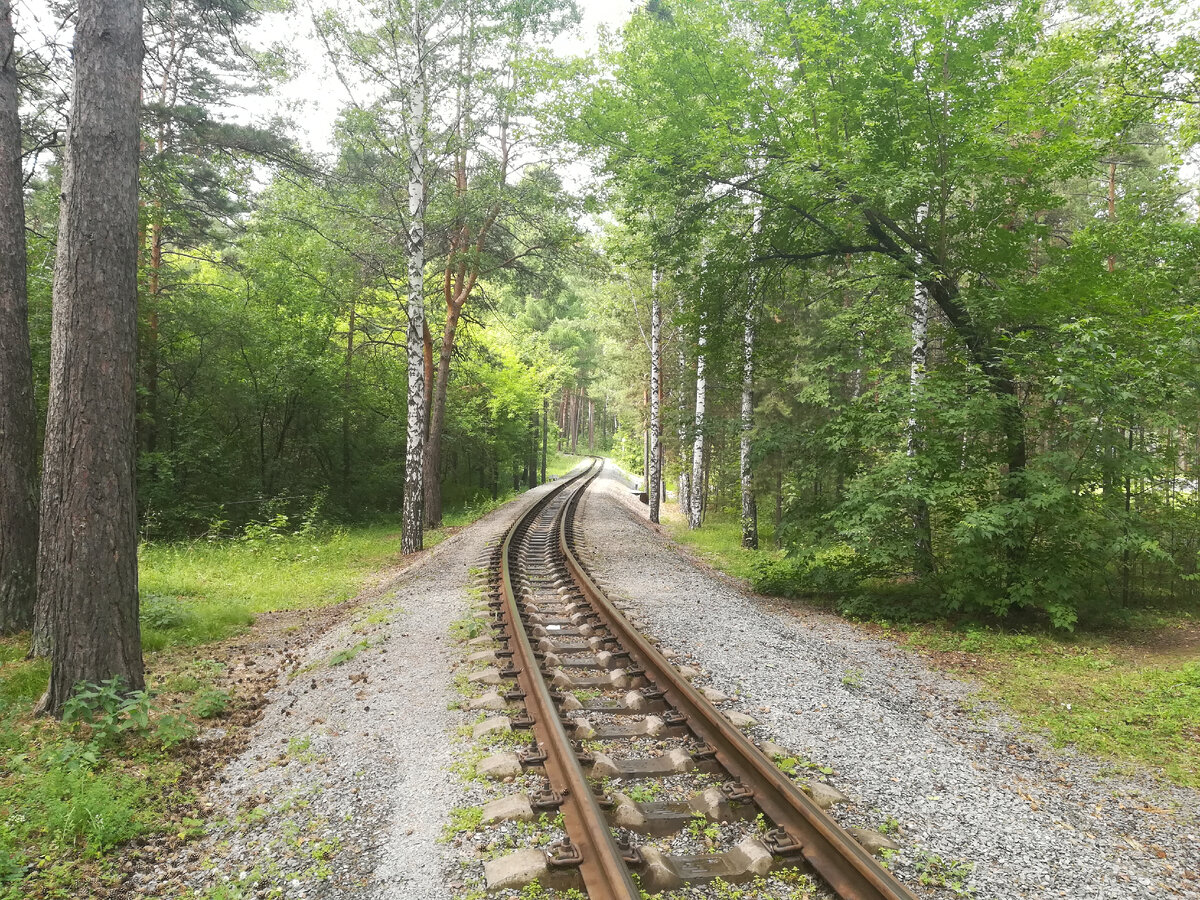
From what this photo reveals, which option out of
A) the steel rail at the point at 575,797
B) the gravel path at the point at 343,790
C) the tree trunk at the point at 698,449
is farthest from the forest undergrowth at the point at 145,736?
the tree trunk at the point at 698,449

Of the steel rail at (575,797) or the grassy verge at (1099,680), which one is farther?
the grassy verge at (1099,680)

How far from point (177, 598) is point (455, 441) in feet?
49.8

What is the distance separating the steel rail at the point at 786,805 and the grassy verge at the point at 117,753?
3013 millimetres

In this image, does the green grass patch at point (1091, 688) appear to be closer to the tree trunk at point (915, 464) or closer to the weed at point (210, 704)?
the tree trunk at point (915, 464)

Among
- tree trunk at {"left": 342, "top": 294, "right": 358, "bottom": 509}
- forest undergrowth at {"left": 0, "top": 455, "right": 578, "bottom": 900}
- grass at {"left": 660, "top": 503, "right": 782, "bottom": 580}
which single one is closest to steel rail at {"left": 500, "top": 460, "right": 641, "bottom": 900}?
forest undergrowth at {"left": 0, "top": 455, "right": 578, "bottom": 900}

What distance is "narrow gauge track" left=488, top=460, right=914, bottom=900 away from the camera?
2801 mm

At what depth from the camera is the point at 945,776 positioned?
3.97 metres

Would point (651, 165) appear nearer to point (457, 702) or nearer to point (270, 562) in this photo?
point (457, 702)

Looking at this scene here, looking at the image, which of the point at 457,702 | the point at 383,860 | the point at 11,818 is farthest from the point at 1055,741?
the point at 11,818

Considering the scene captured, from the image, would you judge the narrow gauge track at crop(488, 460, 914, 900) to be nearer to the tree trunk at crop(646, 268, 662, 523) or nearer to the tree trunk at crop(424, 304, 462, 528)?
the tree trunk at crop(424, 304, 462, 528)

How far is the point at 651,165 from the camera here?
29.3 feet

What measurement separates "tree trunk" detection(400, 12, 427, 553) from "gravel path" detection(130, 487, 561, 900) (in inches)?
271

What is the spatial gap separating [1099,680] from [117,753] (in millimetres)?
8349

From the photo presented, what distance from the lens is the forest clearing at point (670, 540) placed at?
10.9 ft
